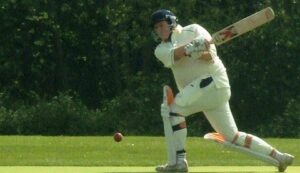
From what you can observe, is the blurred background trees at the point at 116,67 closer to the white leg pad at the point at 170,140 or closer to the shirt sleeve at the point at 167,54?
the white leg pad at the point at 170,140

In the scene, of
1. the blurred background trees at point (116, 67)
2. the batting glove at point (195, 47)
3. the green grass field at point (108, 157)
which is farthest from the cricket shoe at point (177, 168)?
the blurred background trees at point (116, 67)

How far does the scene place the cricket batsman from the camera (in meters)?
9.89

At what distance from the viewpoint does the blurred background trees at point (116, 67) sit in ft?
93.5

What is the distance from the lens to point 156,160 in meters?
12.9

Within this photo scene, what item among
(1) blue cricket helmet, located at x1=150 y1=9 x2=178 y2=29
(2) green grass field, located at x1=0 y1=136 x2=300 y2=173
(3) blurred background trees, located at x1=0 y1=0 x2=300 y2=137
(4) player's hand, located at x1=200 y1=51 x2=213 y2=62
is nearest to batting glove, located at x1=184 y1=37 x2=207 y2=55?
(4) player's hand, located at x1=200 y1=51 x2=213 y2=62

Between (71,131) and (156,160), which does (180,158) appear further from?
(71,131)

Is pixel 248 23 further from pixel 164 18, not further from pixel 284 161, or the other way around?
pixel 284 161

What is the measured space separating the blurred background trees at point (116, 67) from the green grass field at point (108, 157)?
10954 mm

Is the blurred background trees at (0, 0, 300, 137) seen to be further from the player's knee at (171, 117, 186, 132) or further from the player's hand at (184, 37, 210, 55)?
the player's hand at (184, 37, 210, 55)

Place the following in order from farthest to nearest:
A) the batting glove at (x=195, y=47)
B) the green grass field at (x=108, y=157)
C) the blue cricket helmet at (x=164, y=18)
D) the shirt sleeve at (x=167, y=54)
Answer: the green grass field at (x=108, y=157) → the blue cricket helmet at (x=164, y=18) → the shirt sleeve at (x=167, y=54) → the batting glove at (x=195, y=47)

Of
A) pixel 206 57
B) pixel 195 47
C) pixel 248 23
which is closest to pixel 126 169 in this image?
pixel 206 57

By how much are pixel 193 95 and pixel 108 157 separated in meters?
3.82

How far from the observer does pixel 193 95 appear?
32.3 ft

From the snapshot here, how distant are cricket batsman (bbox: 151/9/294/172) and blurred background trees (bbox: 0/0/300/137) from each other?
679 inches
